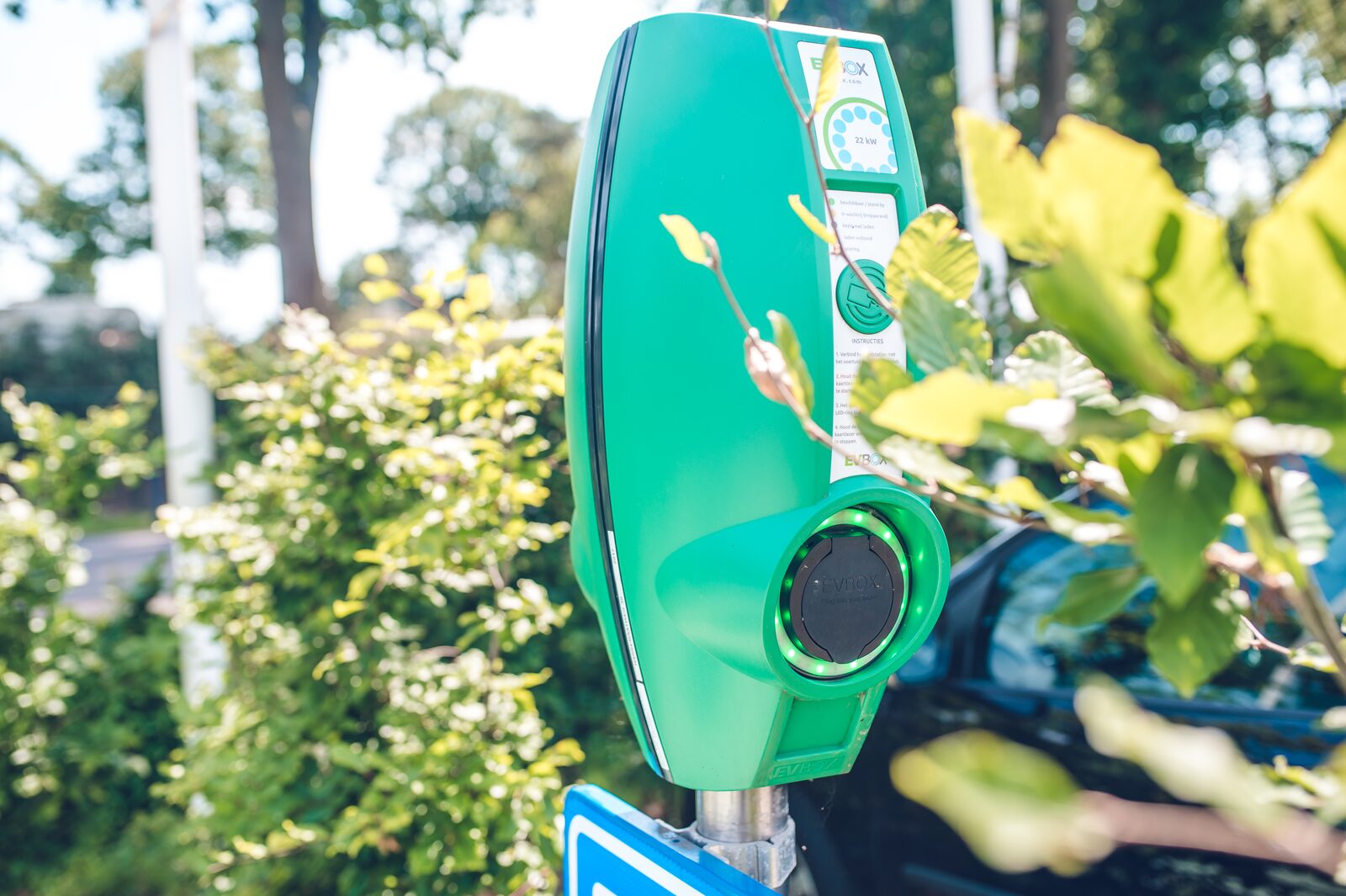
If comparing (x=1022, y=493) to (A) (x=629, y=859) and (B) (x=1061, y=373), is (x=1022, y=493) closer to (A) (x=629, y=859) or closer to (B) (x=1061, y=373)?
(B) (x=1061, y=373)

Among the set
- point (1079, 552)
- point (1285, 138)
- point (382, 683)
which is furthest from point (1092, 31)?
point (382, 683)

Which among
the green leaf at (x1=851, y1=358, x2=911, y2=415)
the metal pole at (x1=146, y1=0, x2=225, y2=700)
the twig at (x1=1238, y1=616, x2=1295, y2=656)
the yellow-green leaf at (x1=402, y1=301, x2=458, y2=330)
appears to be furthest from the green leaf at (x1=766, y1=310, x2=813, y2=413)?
the metal pole at (x1=146, y1=0, x2=225, y2=700)

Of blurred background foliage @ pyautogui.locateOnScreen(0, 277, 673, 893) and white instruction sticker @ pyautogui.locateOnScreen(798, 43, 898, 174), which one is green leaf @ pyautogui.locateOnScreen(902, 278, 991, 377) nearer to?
white instruction sticker @ pyautogui.locateOnScreen(798, 43, 898, 174)

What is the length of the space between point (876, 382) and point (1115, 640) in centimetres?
176

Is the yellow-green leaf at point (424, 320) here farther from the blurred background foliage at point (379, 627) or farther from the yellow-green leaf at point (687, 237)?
the yellow-green leaf at point (687, 237)

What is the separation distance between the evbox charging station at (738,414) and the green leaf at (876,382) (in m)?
0.44

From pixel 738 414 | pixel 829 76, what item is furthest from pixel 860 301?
pixel 829 76

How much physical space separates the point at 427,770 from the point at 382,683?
0.34 m

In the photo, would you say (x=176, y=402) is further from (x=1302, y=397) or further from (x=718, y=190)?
(x=1302, y=397)

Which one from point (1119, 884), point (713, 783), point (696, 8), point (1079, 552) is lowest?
point (1119, 884)

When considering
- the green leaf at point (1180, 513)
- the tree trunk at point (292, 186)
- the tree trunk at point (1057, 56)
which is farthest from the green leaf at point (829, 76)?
the tree trunk at point (1057, 56)

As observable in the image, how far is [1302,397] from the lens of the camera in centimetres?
→ 32

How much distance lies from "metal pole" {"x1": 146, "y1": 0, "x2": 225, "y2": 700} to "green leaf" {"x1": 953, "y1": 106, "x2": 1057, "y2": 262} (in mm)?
2791

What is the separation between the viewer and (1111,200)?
12.1 inches
